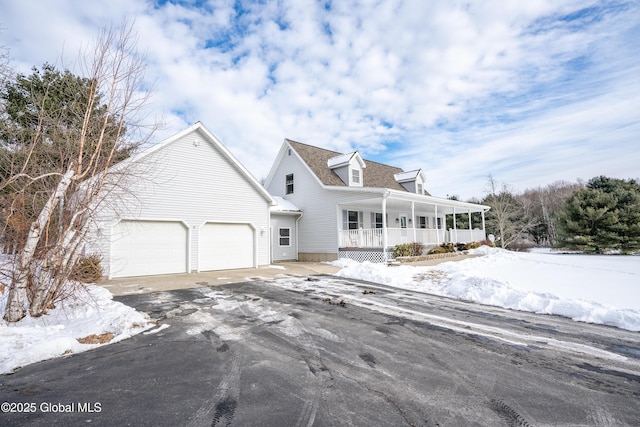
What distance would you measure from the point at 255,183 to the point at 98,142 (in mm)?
9490

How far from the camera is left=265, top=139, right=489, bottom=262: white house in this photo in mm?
16688

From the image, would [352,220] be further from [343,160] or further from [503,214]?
[503,214]

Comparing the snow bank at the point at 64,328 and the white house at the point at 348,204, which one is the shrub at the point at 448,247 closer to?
the white house at the point at 348,204

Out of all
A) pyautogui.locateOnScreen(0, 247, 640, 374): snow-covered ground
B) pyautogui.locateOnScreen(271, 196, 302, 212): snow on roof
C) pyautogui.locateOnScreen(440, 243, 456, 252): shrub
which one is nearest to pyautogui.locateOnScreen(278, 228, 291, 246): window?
pyautogui.locateOnScreen(271, 196, 302, 212): snow on roof

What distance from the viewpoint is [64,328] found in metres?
5.11

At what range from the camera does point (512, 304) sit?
7.25m

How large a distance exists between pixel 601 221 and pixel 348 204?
56.0 ft

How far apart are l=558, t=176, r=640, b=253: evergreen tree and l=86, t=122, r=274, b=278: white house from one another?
2083cm

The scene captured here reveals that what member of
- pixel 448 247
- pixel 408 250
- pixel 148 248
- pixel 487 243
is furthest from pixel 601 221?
pixel 148 248

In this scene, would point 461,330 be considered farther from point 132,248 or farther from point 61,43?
point 132,248

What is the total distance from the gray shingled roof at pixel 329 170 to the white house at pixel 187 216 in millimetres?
4777

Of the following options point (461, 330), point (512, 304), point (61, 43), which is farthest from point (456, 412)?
point (61, 43)

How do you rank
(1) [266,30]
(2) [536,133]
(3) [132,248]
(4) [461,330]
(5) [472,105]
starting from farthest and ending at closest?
(2) [536,133], (5) [472,105], (3) [132,248], (1) [266,30], (4) [461,330]

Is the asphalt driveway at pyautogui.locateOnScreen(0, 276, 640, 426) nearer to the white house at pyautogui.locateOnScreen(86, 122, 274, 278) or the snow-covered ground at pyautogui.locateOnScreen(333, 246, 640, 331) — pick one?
the snow-covered ground at pyautogui.locateOnScreen(333, 246, 640, 331)
